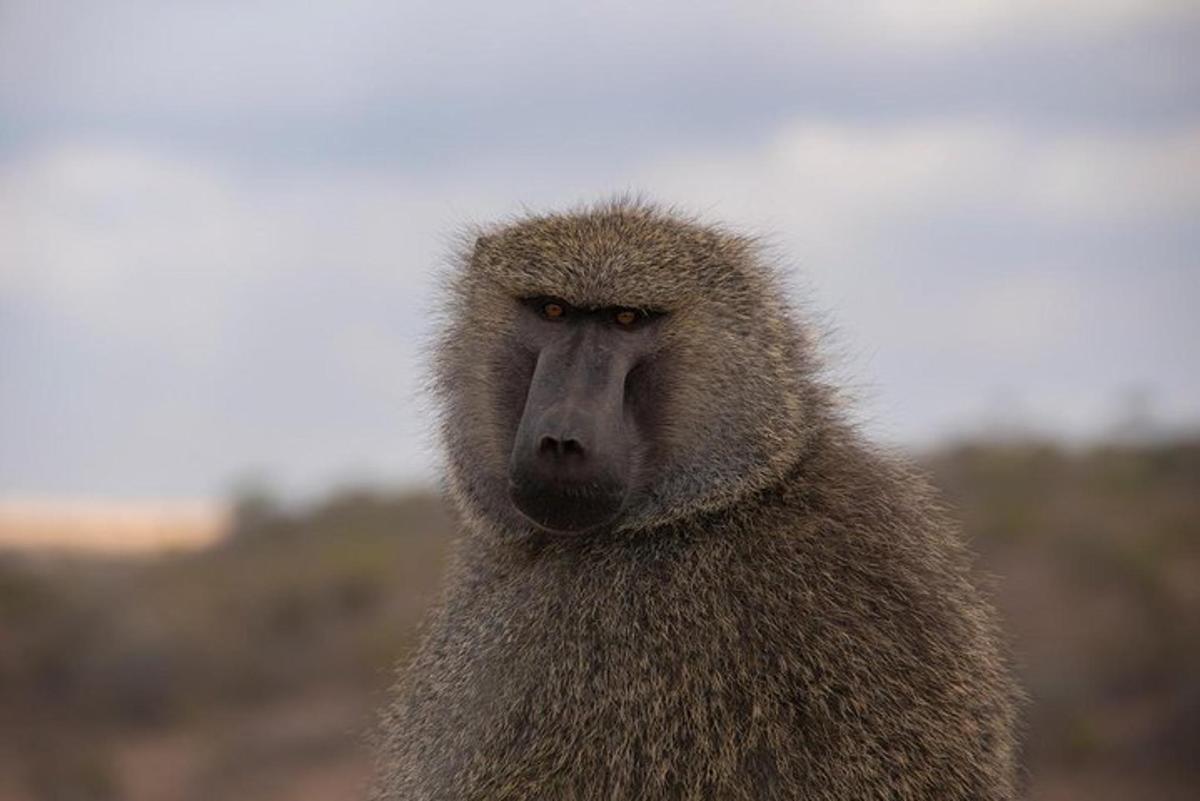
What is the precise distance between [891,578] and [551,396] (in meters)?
1.20

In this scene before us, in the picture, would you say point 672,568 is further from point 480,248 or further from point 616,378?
→ point 480,248

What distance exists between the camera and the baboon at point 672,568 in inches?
189

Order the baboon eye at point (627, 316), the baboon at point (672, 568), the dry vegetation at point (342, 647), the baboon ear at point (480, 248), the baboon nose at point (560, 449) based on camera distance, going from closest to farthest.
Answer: the baboon at point (672, 568) < the baboon nose at point (560, 449) < the baboon eye at point (627, 316) < the baboon ear at point (480, 248) < the dry vegetation at point (342, 647)

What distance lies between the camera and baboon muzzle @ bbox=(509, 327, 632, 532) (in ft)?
16.6

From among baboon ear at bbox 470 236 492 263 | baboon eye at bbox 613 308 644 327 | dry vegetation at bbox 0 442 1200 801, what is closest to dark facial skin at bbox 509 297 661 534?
baboon eye at bbox 613 308 644 327

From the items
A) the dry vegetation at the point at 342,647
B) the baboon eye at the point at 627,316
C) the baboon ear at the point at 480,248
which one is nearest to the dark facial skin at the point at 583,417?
the baboon eye at the point at 627,316

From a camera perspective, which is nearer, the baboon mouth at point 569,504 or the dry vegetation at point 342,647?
the baboon mouth at point 569,504

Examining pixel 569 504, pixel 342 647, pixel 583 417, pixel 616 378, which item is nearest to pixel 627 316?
pixel 616 378

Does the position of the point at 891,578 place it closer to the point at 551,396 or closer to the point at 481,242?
the point at 551,396

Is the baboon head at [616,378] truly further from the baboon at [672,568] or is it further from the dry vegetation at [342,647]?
the dry vegetation at [342,647]

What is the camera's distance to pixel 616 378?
17.3 ft

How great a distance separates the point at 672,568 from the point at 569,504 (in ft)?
1.23

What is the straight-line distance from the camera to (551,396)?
17.0 ft

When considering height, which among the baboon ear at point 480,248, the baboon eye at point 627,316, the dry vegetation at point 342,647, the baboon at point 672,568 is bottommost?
the dry vegetation at point 342,647
